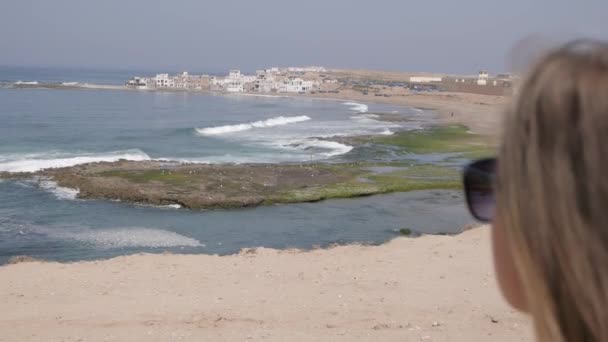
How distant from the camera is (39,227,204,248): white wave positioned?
15.4 metres

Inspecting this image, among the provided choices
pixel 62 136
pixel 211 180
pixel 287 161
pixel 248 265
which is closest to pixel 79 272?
pixel 248 265

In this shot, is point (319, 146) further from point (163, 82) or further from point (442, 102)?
point (163, 82)

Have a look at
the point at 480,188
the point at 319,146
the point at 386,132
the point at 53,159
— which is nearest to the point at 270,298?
the point at 480,188

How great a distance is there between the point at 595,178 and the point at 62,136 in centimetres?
4188

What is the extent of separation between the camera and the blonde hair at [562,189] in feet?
2.31

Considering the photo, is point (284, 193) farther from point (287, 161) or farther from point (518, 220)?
point (518, 220)

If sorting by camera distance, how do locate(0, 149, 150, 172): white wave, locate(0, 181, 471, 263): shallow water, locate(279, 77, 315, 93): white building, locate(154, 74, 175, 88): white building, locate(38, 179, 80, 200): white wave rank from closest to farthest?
locate(0, 181, 471, 263): shallow water, locate(38, 179, 80, 200): white wave, locate(0, 149, 150, 172): white wave, locate(154, 74, 175, 88): white building, locate(279, 77, 315, 93): white building

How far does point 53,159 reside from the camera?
29.4 m

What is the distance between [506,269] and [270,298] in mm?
8116

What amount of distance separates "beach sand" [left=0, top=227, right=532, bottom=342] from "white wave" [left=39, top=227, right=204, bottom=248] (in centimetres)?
318

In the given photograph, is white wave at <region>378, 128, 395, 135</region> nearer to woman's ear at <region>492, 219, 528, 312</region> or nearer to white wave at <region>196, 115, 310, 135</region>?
white wave at <region>196, 115, 310, 135</region>

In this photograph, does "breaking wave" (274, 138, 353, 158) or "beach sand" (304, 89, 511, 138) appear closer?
"breaking wave" (274, 138, 353, 158)

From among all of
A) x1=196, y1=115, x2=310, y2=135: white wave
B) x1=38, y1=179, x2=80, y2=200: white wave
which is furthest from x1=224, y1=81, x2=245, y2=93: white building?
x1=38, y1=179, x2=80, y2=200: white wave

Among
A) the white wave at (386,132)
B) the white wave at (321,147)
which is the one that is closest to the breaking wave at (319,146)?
the white wave at (321,147)
